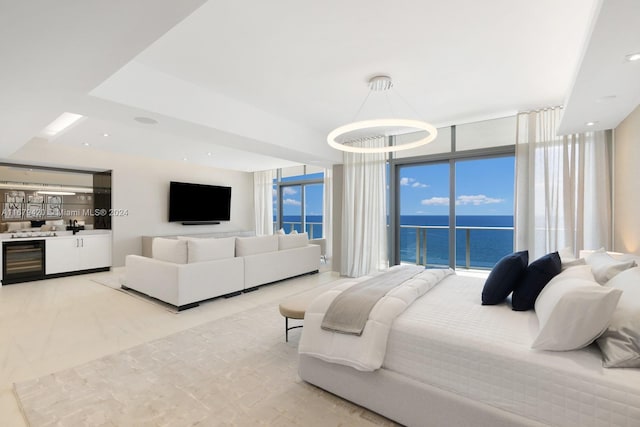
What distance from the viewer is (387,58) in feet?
9.45

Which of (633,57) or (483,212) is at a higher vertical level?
(633,57)

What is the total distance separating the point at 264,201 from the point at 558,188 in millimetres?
7567

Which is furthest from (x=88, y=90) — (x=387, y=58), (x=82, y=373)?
(x=387, y=58)

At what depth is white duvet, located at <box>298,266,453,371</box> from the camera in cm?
180

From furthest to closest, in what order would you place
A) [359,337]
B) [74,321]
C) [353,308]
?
1. [74,321]
2. [353,308]
3. [359,337]

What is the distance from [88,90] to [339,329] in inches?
115

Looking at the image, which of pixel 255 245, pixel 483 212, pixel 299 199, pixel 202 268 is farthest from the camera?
pixel 299 199

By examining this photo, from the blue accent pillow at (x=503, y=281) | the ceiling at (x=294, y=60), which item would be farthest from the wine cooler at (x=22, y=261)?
the blue accent pillow at (x=503, y=281)

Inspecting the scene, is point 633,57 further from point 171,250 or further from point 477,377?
point 171,250

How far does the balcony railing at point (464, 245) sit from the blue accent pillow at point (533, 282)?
327 cm

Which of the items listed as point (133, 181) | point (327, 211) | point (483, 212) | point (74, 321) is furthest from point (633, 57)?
point (133, 181)

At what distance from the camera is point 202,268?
13.1 feet

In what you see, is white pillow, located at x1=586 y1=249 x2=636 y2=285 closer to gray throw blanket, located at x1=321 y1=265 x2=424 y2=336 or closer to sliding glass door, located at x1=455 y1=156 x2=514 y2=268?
gray throw blanket, located at x1=321 y1=265 x2=424 y2=336

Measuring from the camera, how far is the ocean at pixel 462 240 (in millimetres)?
5562
